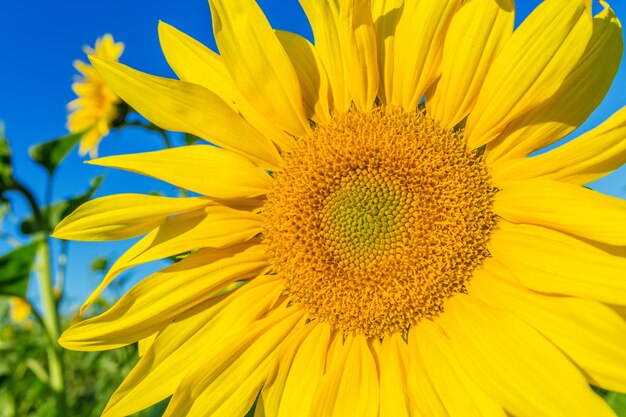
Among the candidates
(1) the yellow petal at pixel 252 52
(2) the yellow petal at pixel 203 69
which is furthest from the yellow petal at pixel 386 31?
(2) the yellow petal at pixel 203 69

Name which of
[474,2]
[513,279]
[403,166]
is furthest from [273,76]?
[513,279]

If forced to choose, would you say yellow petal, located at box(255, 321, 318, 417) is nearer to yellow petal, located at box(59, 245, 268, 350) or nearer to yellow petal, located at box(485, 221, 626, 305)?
yellow petal, located at box(59, 245, 268, 350)

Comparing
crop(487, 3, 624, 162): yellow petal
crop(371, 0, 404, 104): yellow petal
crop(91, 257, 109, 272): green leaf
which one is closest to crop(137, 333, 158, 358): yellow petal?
crop(371, 0, 404, 104): yellow petal

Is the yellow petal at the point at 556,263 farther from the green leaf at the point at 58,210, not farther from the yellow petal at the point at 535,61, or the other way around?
the green leaf at the point at 58,210

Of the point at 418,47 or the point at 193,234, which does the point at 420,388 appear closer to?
the point at 193,234

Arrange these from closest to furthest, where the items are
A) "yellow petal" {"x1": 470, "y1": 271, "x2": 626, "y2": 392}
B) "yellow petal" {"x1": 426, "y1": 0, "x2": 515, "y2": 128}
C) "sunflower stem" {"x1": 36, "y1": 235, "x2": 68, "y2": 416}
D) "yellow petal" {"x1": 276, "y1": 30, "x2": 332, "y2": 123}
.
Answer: "yellow petal" {"x1": 470, "y1": 271, "x2": 626, "y2": 392}
"yellow petal" {"x1": 426, "y1": 0, "x2": 515, "y2": 128}
"yellow petal" {"x1": 276, "y1": 30, "x2": 332, "y2": 123}
"sunflower stem" {"x1": 36, "y1": 235, "x2": 68, "y2": 416}
